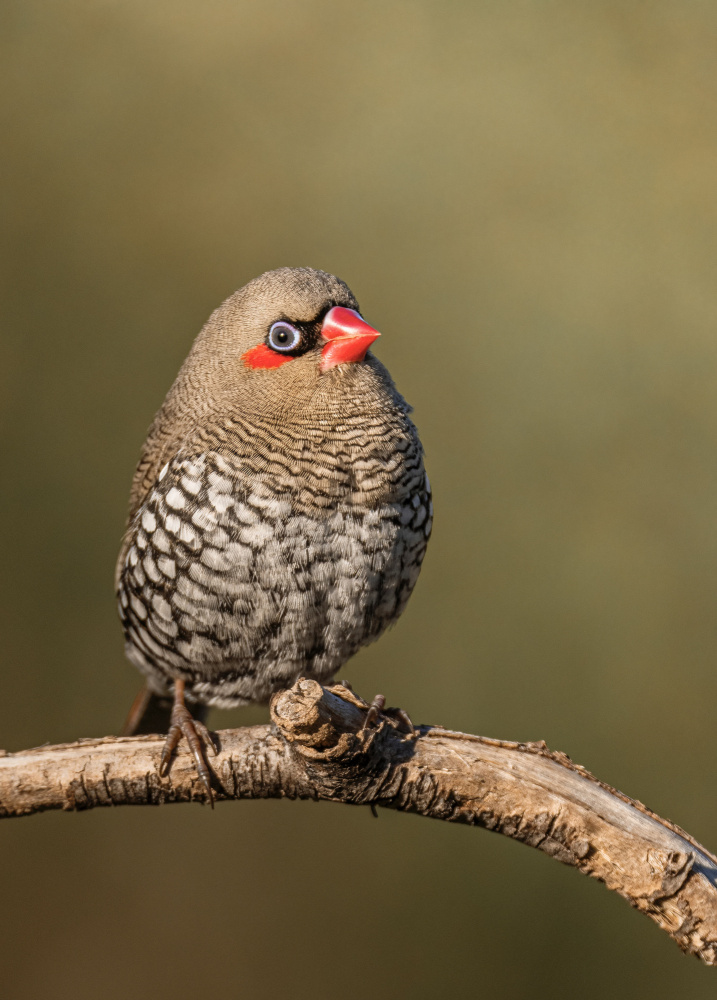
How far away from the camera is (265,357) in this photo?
3619 mm

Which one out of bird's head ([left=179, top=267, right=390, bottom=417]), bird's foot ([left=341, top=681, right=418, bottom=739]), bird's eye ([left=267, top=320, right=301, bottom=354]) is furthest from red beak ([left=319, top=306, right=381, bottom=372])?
bird's foot ([left=341, top=681, right=418, bottom=739])

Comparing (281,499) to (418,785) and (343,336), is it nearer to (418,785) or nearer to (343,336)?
(343,336)

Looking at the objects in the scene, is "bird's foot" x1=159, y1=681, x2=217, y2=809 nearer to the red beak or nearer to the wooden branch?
the wooden branch

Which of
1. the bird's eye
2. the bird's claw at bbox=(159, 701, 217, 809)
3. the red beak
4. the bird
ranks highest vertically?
the red beak

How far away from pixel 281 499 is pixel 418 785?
1083 mm

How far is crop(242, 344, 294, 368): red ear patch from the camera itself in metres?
3.60

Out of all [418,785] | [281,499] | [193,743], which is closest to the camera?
[418,785]

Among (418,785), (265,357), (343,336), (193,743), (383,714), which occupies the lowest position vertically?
(193,743)

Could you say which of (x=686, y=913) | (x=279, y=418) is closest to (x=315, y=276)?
(x=279, y=418)

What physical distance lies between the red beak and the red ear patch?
148 mm

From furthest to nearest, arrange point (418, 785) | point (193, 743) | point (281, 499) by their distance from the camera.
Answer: point (193, 743)
point (281, 499)
point (418, 785)

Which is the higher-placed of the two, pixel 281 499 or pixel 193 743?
pixel 281 499

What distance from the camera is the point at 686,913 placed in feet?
10.2

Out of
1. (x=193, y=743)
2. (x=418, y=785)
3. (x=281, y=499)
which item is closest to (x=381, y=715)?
(x=418, y=785)
